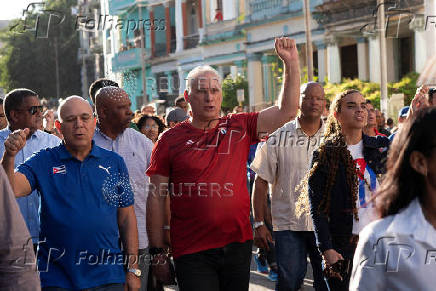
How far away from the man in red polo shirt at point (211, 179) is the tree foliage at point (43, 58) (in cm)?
5621

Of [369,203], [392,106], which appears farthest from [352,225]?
[392,106]

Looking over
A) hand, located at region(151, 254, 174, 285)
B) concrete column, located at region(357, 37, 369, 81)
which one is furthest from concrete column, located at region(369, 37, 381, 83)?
hand, located at region(151, 254, 174, 285)

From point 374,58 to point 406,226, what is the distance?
25.9 meters

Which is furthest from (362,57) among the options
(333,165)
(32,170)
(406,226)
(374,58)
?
(406,226)

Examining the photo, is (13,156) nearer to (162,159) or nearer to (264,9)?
(162,159)

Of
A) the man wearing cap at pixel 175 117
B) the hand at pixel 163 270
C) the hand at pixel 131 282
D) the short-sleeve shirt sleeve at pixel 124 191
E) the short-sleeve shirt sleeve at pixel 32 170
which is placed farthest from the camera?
the man wearing cap at pixel 175 117

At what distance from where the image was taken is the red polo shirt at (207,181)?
215 inches

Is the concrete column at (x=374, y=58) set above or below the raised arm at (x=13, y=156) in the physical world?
above

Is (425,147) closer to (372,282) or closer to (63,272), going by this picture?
(372,282)

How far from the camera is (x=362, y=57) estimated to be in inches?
1199

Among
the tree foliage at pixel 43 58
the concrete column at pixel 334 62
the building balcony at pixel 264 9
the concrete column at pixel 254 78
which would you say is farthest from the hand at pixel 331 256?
the tree foliage at pixel 43 58

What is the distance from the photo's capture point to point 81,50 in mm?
63500

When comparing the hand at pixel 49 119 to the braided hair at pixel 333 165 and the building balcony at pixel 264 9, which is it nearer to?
the braided hair at pixel 333 165

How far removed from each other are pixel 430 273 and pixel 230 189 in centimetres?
263
